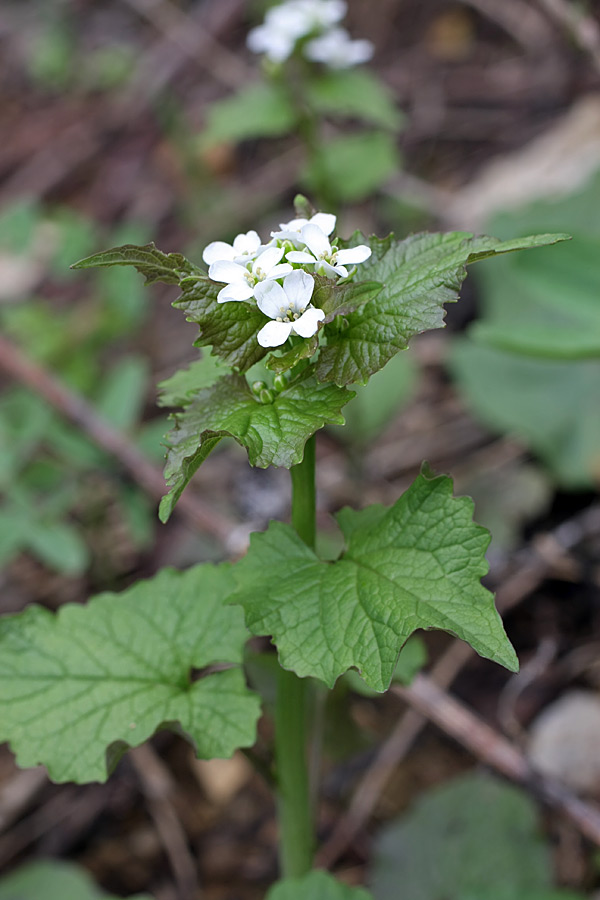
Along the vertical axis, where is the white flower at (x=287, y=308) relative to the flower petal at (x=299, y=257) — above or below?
below

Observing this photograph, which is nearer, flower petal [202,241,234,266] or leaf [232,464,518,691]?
leaf [232,464,518,691]

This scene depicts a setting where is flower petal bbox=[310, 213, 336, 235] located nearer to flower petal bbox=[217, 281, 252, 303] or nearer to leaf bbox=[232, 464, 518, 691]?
flower petal bbox=[217, 281, 252, 303]

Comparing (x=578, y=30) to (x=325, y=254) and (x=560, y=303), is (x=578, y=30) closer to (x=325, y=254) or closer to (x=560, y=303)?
(x=560, y=303)

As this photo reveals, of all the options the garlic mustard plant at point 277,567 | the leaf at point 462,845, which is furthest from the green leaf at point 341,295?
the leaf at point 462,845

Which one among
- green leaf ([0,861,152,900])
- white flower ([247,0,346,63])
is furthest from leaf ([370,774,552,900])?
white flower ([247,0,346,63])

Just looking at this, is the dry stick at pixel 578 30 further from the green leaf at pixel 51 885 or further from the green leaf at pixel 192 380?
the green leaf at pixel 51 885

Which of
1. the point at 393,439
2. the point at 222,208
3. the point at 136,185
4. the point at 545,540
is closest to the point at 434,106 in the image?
the point at 222,208
